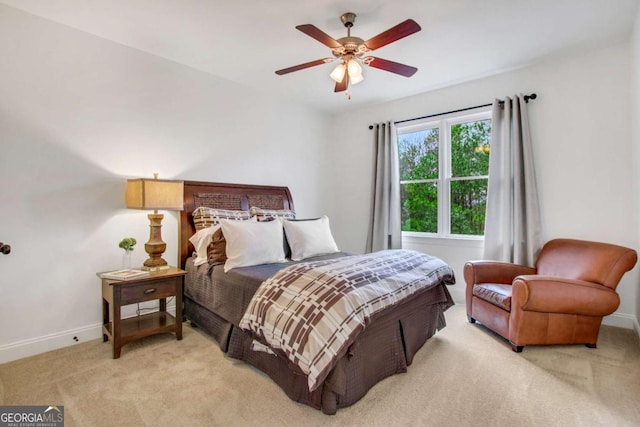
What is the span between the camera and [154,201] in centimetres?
263

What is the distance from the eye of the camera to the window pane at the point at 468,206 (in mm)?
3736

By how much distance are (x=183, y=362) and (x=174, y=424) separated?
697 mm

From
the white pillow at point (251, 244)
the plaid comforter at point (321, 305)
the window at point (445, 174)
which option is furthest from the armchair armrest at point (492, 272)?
the white pillow at point (251, 244)

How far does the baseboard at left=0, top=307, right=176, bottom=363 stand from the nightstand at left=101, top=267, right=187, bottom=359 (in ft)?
0.36

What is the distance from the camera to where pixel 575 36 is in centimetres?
276

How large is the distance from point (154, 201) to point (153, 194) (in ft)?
0.20

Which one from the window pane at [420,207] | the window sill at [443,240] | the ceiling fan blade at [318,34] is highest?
A: the ceiling fan blade at [318,34]

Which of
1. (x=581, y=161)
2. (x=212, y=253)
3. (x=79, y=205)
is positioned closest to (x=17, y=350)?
(x=79, y=205)

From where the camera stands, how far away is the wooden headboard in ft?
10.4

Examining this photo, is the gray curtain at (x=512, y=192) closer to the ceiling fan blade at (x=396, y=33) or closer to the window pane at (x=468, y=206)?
the window pane at (x=468, y=206)

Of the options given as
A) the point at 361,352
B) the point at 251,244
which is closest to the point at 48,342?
the point at 251,244

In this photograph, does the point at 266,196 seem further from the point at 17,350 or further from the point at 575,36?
the point at 575,36

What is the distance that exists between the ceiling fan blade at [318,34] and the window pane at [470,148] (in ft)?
7.68

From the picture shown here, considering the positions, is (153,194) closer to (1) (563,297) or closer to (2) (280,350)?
(2) (280,350)
